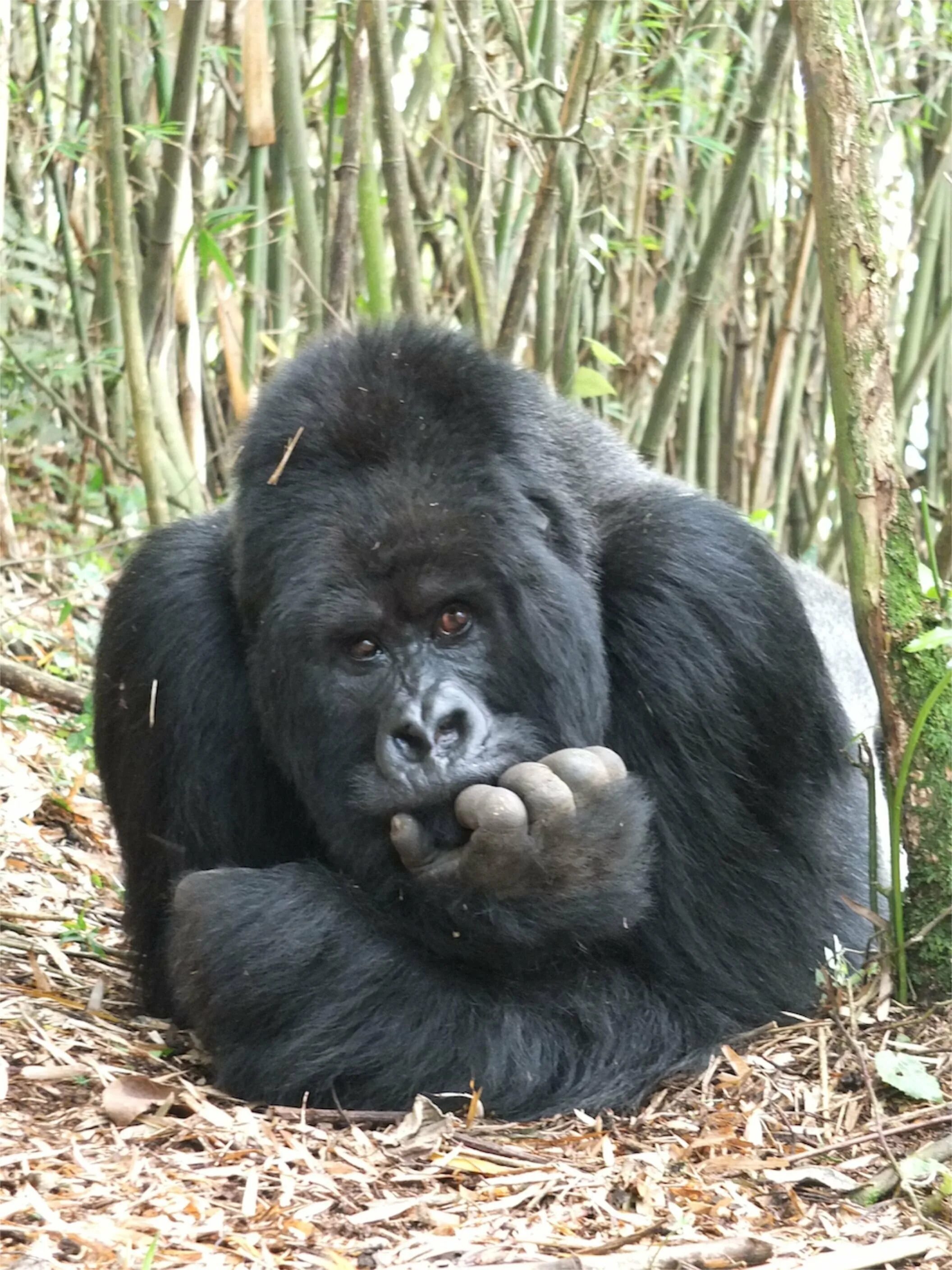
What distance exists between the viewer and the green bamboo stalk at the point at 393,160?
15.2 feet

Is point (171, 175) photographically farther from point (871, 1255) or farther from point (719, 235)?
point (871, 1255)

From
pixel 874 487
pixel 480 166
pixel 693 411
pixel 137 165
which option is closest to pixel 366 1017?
pixel 874 487

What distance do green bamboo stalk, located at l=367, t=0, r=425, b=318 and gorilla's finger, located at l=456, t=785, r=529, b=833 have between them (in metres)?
2.03

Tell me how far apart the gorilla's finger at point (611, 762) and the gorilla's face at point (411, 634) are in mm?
123

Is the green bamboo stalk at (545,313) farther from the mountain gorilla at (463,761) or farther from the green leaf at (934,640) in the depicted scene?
the green leaf at (934,640)

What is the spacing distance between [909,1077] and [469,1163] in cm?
80

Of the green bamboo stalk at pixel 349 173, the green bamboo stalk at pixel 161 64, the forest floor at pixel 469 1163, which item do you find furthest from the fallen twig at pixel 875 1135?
the green bamboo stalk at pixel 161 64

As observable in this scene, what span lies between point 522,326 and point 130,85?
170cm

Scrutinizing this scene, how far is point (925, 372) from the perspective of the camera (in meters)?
6.84

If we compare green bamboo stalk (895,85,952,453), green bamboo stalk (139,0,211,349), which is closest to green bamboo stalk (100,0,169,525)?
green bamboo stalk (139,0,211,349)

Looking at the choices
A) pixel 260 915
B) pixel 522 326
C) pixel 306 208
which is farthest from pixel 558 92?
pixel 260 915

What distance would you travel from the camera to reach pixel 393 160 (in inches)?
190

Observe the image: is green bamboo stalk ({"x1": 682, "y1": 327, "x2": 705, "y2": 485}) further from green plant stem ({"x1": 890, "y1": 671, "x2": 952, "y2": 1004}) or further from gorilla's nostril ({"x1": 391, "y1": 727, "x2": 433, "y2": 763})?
gorilla's nostril ({"x1": 391, "y1": 727, "x2": 433, "y2": 763})

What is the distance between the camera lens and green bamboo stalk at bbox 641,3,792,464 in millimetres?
4785
